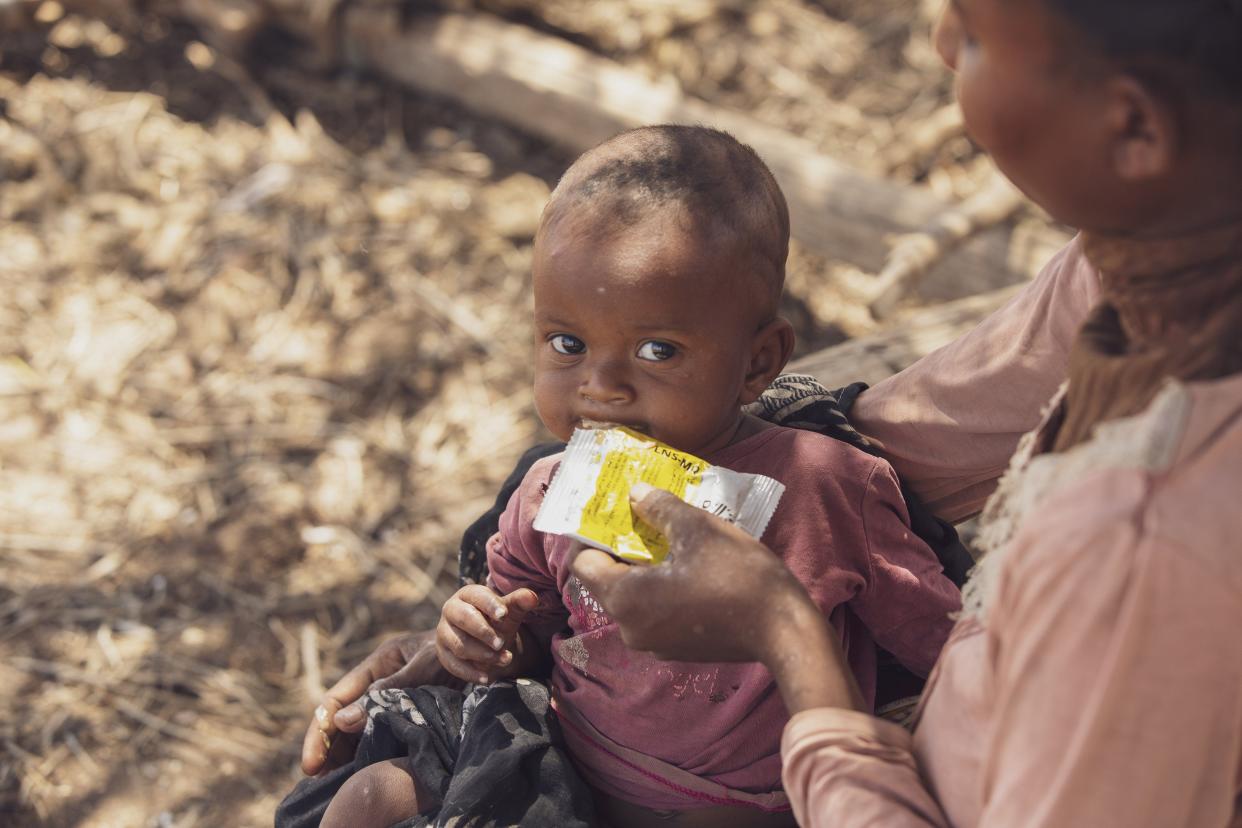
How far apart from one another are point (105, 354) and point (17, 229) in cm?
90

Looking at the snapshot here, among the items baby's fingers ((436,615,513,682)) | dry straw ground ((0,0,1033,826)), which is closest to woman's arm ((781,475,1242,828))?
baby's fingers ((436,615,513,682))

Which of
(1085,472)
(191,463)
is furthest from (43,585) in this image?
(1085,472)

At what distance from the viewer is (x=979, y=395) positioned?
6.31 feet

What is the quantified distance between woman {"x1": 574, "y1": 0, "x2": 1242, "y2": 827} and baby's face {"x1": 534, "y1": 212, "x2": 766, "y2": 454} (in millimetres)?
633

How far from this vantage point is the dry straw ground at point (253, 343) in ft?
10.9

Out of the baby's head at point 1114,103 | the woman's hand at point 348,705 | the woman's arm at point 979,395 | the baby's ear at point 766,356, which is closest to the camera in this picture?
the baby's head at point 1114,103

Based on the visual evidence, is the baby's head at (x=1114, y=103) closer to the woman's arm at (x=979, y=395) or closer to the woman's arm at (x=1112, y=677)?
the woman's arm at (x=1112, y=677)

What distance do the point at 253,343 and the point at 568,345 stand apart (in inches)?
109

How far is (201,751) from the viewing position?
3.18 m

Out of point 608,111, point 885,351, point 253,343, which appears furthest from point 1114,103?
point 608,111

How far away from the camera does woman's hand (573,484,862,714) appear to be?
1429 millimetres

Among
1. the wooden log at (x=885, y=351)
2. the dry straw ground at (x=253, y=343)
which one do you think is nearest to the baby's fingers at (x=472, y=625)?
the wooden log at (x=885, y=351)

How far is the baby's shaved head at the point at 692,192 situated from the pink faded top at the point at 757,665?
11.2 inches

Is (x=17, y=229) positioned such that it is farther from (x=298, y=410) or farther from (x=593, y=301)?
(x=593, y=301)
